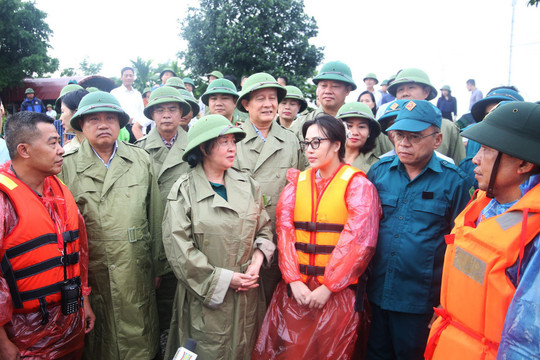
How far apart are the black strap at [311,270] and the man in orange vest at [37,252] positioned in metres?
1.66

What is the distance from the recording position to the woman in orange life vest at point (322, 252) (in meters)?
2.65

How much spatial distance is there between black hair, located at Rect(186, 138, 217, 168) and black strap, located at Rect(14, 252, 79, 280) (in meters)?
1.11

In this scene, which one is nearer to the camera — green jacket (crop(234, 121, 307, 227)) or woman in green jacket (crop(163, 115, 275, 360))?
woman in green jacket (crop(163, 115, 275, 360))

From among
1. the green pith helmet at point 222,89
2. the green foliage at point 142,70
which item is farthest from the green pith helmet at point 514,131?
the green foliage at point 142,70

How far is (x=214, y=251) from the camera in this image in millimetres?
2750

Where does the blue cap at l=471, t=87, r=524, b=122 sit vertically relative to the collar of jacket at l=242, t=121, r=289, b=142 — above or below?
above

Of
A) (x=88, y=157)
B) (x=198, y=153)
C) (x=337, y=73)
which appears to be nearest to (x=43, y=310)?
(x=88, y=157)

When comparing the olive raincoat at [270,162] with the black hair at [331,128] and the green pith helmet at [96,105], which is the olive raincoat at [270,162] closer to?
the black hair at [331,128]

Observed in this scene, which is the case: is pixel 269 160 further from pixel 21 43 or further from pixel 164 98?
pixel 21 43

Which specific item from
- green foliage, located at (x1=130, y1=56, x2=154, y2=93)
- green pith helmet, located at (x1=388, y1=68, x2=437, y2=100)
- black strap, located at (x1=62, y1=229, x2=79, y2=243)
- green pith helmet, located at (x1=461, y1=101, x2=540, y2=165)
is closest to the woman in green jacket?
black strap, located at (x1=62, y1=229, x2=79, y2=243)

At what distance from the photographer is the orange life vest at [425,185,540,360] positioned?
1.63 meters

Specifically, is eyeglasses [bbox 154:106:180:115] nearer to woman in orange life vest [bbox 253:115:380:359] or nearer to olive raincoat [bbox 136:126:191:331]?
olive raincoat [bbox 136:126:191:331]

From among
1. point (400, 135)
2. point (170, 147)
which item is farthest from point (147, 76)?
point (400, 135)

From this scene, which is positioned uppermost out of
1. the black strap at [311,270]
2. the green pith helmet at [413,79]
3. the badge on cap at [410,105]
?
the green pith helmet at [413,79]
